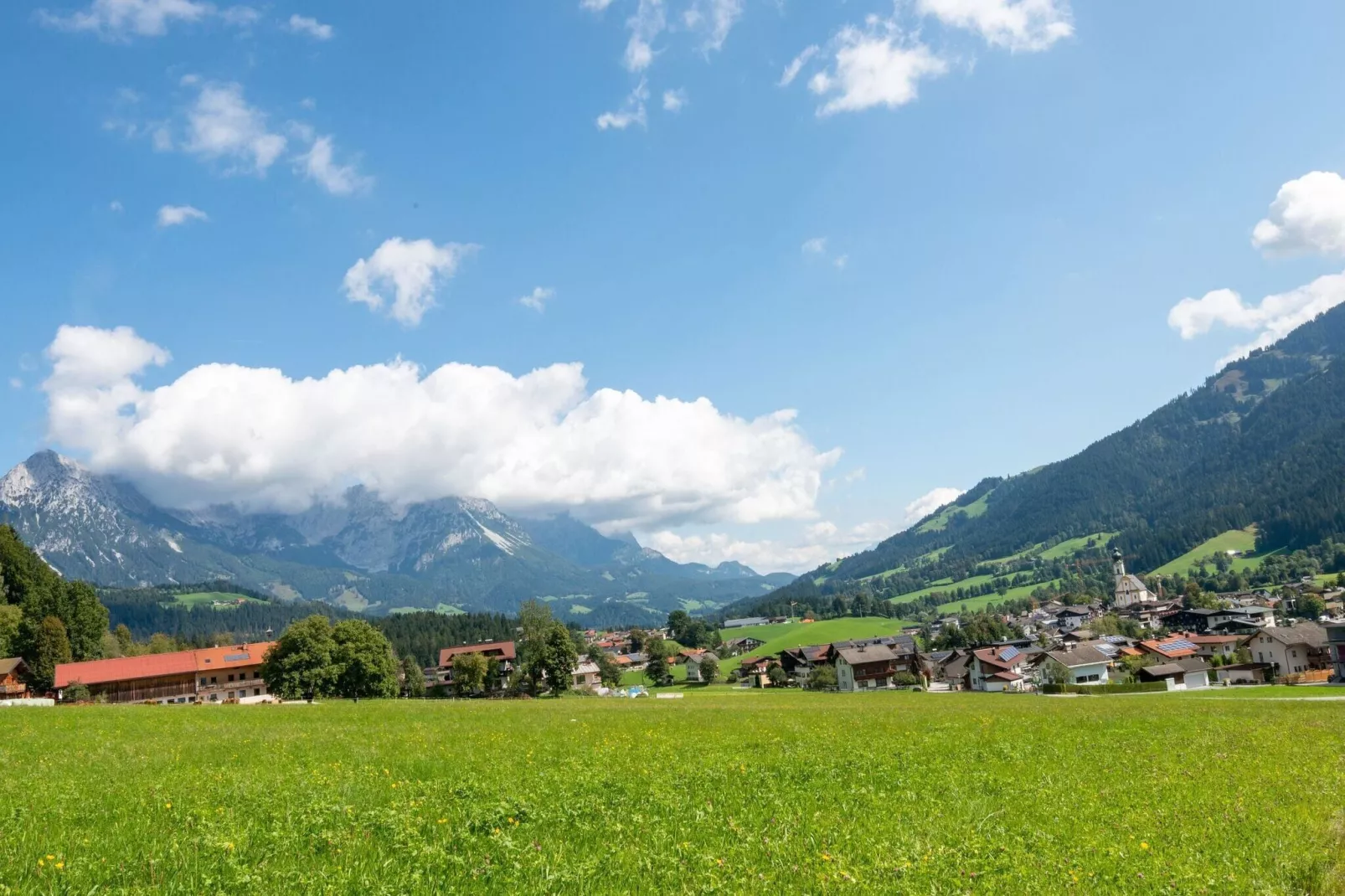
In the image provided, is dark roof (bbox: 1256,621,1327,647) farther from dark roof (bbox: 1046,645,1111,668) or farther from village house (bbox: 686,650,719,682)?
village house (bbox: 686,650,719,682)

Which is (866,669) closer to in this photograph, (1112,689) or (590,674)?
(1112,689)

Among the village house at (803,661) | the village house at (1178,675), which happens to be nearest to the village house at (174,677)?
the village house at (803,661)

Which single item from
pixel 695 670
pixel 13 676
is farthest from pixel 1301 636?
pixel 13 676

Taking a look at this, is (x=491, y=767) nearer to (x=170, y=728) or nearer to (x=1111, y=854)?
(x=1111, y=854)

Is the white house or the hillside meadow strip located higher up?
the hillside meadow strip

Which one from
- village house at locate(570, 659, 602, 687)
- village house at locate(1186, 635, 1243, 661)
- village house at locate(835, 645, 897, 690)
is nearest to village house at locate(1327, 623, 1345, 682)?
village house at locate(1186, 635, 1243, 661)

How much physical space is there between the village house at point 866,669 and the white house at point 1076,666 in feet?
87.8

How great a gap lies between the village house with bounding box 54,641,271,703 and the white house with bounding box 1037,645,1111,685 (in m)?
127

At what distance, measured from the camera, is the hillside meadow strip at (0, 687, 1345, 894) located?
28.9 ft

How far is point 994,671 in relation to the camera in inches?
5226

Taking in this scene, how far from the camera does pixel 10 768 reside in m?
17.0

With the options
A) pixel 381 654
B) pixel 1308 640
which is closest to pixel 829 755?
pixel 381 654

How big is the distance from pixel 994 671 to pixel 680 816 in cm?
13868

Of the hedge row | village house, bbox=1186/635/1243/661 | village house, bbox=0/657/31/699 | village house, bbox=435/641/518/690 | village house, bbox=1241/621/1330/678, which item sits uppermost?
→ village house, bbox=0/657/31/699
